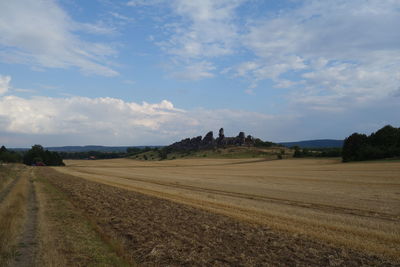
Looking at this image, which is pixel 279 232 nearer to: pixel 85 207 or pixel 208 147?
pixel 85 207

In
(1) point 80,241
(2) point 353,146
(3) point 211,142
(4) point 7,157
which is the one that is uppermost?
(3) point 211,142

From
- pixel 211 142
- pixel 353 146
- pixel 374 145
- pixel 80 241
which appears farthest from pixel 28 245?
pixel 211 142

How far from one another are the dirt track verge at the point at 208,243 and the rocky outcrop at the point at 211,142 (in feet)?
504

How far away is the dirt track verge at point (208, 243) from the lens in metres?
9.12

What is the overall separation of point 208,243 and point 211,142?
17072 cm

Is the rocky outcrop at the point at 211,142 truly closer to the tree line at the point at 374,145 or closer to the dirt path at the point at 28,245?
the tree line at the point at 374,145

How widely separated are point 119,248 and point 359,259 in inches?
273

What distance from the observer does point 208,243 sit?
1077cm

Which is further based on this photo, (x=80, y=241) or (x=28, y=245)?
(x=80, y=241)

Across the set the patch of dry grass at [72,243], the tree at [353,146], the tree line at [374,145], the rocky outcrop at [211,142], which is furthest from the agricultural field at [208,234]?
the rocky outcrop at [211,142]

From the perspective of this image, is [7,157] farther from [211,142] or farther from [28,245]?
[28,245]

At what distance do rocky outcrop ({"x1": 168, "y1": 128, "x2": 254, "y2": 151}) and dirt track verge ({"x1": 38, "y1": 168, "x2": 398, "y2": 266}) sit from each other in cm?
15354

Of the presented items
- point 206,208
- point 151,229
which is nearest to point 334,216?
point 206,208

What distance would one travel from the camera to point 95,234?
1243 centimetres
